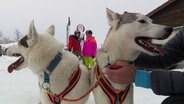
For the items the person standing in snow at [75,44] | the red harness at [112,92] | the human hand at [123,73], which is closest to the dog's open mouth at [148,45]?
the human hand at [123,73]

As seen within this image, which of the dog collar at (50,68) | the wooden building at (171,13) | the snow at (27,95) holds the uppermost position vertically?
the dog collar at (50,68)

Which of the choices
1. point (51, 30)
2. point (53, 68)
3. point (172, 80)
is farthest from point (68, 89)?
point (172, 80)

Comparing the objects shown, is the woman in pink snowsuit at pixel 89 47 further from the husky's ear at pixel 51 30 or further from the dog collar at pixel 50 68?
the dog collar at pixel 50 68

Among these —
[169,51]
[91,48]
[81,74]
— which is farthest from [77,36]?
[169,51]

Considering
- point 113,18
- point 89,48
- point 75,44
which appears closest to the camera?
point 113,18

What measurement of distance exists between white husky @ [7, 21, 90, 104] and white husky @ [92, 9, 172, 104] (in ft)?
0.72

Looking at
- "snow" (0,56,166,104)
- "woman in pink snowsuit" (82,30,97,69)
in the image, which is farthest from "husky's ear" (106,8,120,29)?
"woman in pink snowsuit" (82,30,97,69)

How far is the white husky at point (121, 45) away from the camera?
278 centimetres

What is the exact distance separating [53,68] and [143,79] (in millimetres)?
998

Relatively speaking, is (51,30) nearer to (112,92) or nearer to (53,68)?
(53,68)

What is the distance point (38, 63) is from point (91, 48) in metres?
6.65

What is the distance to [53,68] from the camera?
3.10 meters

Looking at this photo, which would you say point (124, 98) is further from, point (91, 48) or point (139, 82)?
point (91, 48)

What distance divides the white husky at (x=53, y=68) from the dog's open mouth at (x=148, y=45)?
0.73 meters
